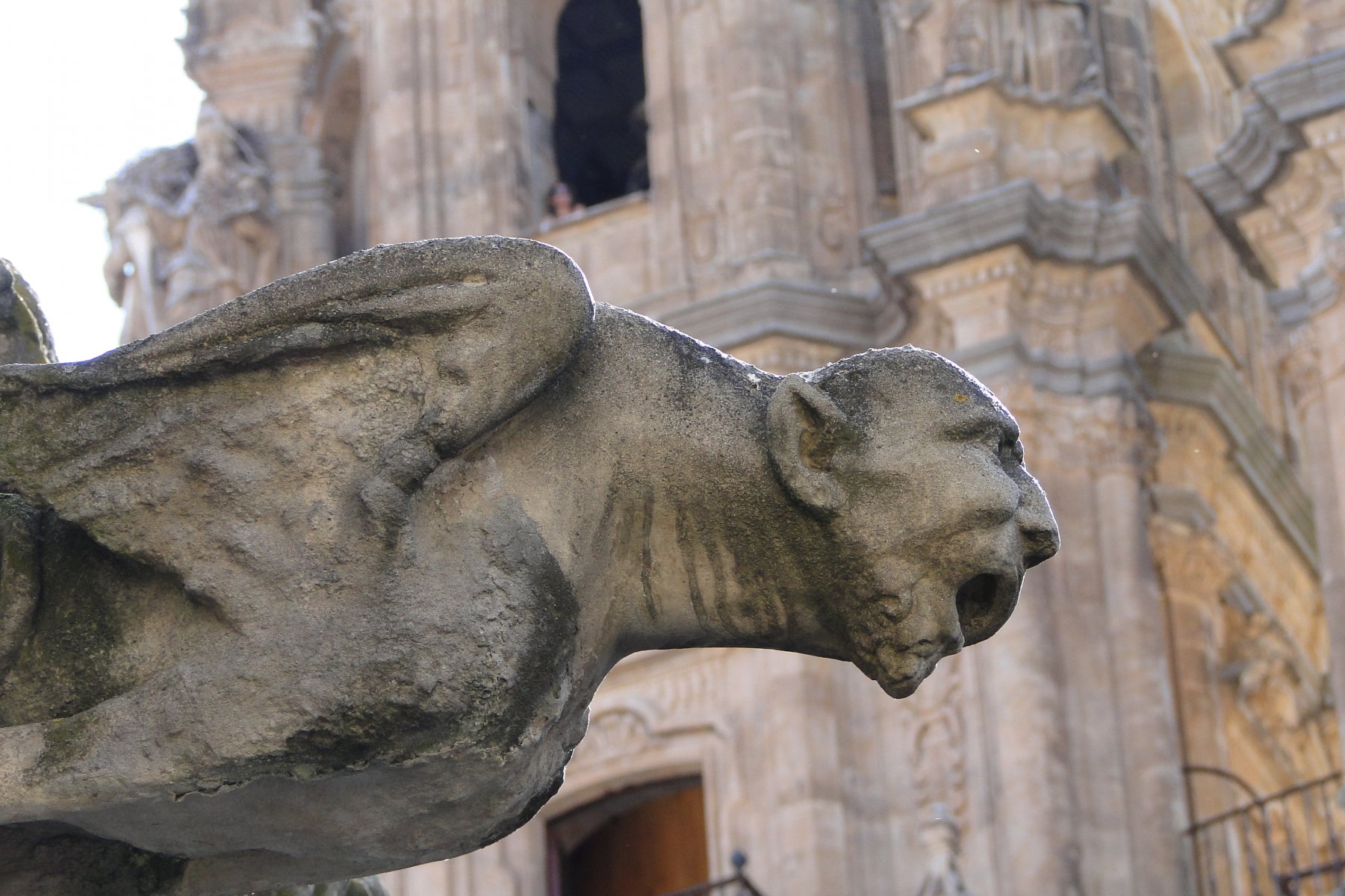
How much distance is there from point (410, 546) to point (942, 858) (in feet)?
46.6

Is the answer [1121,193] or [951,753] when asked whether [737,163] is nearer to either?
[1121,193]

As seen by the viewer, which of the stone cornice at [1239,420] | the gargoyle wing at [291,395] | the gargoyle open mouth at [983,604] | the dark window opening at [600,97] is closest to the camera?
the gargoyle wing at [291,395]

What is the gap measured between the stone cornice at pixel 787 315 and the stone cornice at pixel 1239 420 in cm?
168

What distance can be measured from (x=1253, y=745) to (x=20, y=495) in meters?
18.9

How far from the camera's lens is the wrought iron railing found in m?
18.0

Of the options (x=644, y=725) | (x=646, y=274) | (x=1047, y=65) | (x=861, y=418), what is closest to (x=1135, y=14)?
(x=1047, y=65)

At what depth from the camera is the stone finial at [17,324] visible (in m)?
4.72

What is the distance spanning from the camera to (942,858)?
18.1 metres

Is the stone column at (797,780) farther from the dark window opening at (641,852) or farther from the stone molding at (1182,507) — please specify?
the stone molding at (1182,507)

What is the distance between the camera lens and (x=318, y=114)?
2556 cm

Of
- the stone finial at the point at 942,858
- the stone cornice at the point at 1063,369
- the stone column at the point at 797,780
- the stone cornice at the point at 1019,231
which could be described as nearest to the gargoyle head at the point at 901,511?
the stone finial at the point at 942,858

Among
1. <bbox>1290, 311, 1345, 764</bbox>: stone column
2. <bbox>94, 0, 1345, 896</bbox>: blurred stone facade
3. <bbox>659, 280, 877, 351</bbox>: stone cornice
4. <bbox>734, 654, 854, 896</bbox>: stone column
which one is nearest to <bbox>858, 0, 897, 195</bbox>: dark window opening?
<bbox>94, 0, 1345, 896</bbox>: blurred stone facade

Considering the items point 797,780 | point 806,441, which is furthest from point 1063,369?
point 806,441

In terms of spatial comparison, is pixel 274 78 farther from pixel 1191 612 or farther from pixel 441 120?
pixel 1191 612
